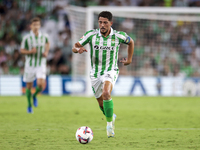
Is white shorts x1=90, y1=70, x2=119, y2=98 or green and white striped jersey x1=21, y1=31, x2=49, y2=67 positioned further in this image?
green and white striped jersey x1=21, y1=31, x2=49, y2=67

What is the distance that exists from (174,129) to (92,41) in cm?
217

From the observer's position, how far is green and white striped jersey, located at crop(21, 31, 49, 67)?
30.4ft

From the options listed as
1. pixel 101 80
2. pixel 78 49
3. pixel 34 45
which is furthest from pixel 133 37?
pixel 78 49

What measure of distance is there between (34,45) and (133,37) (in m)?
6.46

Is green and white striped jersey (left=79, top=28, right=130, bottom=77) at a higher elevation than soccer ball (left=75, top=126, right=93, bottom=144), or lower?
higher

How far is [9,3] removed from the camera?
18109 mm

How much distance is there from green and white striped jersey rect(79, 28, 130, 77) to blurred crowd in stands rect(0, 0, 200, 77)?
888cm

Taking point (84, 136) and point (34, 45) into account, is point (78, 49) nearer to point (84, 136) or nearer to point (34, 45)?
point (84, 136)

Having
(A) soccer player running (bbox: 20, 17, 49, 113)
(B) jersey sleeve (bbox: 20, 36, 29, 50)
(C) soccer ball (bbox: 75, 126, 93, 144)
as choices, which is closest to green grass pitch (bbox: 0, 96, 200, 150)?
(C) soccer ball (bbox: 75, 126, 93, 144)

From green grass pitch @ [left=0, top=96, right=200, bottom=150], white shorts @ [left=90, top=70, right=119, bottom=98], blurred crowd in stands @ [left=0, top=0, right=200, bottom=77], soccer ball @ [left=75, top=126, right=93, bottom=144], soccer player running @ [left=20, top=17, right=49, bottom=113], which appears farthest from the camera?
blurred crowd in stands @ [left=0, top=0, right=200, bottom=77]

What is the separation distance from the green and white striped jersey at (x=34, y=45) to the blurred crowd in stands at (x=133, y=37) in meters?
5.85

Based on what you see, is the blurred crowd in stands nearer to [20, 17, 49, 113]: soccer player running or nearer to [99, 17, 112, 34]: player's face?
[20, 17, 49, 113]: soccer player running

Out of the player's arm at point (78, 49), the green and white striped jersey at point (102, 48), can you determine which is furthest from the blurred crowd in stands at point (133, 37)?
the player's arm at point (78, 49)

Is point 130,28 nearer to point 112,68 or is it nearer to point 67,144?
point 112,68
